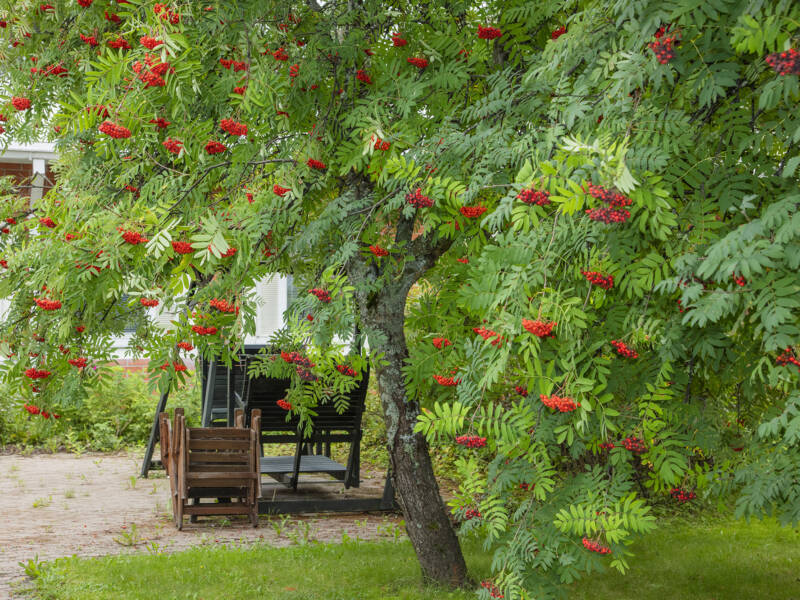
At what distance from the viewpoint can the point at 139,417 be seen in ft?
45.9

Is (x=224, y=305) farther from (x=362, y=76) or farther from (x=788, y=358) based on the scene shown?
(x=788, y=358)

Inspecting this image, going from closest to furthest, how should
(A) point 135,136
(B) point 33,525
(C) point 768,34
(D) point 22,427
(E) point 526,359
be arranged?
(C) point 768,34, (E) point 526,359, (A) point 135,136, (B) point 33,525, (D) point 22,427

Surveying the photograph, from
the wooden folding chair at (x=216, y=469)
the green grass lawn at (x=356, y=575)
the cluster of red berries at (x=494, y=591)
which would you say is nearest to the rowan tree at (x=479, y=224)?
the cluster of red berries at (x=494, y=591)

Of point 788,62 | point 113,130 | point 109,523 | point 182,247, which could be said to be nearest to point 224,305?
point 182,247

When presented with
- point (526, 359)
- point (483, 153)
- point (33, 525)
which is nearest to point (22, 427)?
point (33, 525)

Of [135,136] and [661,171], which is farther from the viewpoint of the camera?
[135,136]

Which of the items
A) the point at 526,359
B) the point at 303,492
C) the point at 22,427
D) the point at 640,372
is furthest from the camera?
the point at 22,427

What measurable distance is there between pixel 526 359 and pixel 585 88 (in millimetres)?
1260

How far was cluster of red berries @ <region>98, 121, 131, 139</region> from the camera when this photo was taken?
419cm

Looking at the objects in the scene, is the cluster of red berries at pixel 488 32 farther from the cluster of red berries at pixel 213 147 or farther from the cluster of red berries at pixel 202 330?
the cluster of red berries at pixel 202 330

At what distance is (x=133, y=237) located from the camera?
4.17 meters

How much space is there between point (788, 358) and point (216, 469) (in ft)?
20.2

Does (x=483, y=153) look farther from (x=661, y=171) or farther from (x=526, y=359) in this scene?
(x=526, y=359)

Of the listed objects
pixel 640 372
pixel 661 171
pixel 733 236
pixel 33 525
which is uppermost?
pixel 661 171
